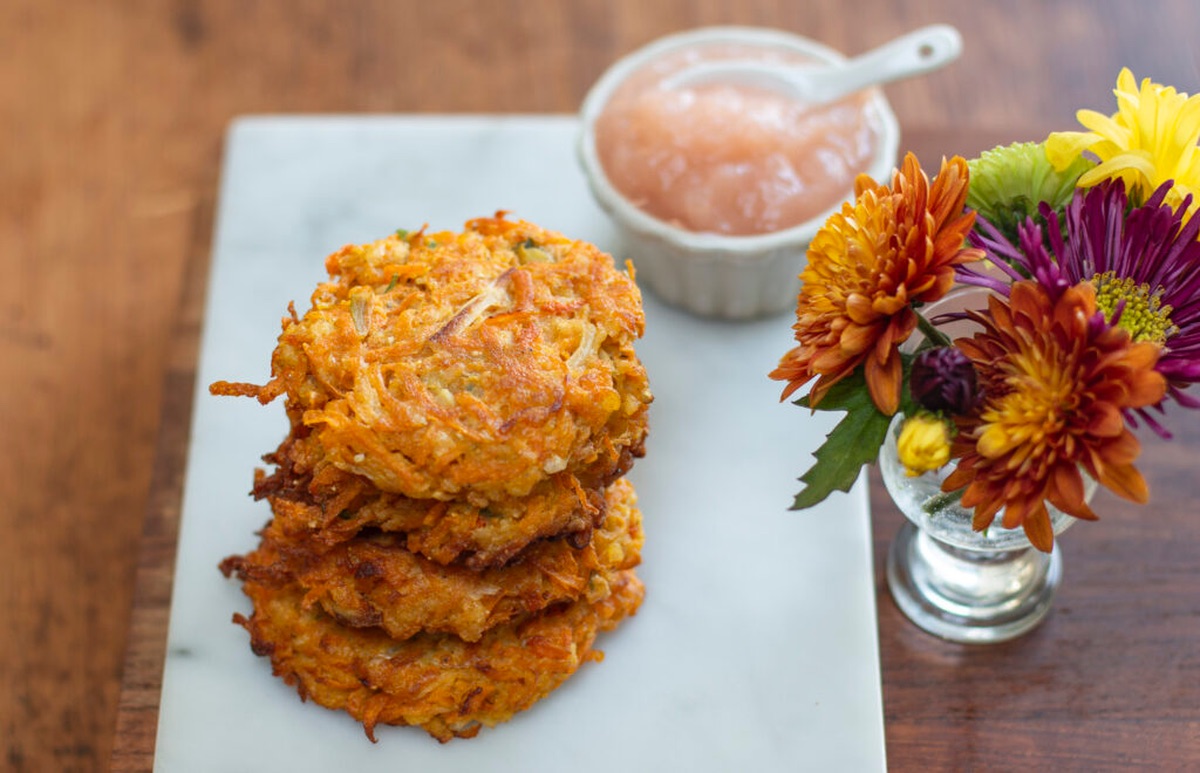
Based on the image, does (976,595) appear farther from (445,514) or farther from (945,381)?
(445,514)

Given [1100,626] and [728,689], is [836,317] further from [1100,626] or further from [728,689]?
[1100,626]

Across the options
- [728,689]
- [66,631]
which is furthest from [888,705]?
[66,631]

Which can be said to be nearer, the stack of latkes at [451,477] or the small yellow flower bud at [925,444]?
the small yellow flower bud at [925,444]

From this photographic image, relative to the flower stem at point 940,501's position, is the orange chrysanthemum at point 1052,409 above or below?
above

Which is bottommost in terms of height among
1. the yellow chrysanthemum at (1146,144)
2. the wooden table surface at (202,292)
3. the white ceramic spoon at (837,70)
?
the wooden table surface at (202,292)

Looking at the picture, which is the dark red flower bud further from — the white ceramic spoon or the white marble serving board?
the white ceramic spoon

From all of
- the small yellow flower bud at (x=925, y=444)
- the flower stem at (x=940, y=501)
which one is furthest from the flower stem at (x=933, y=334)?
the flower stem at (x=940, y=501)

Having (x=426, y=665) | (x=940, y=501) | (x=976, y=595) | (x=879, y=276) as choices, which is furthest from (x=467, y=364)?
(x=976, y=595)

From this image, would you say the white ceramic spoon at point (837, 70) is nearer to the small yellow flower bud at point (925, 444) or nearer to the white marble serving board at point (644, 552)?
the white marble serving board at point (644, 552)
